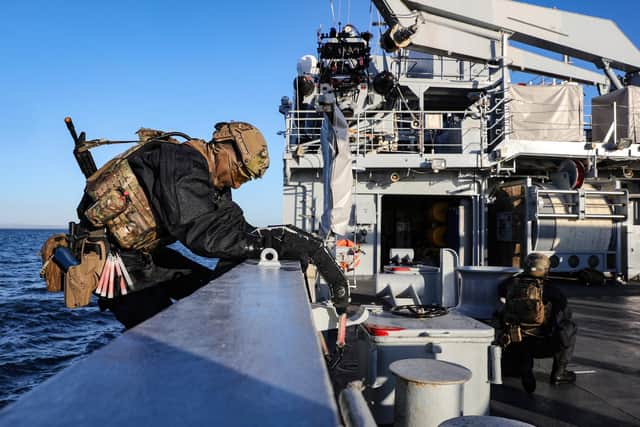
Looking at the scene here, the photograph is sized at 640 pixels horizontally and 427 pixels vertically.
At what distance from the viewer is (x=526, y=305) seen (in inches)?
151

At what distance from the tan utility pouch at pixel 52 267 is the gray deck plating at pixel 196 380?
92.2 inches

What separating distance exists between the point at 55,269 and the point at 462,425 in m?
2.76

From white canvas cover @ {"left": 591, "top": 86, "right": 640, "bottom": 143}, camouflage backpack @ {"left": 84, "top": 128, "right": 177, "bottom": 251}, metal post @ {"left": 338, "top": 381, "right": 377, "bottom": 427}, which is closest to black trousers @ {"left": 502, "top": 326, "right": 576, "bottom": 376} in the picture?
camouflage backpack @ {"left": 84, "top": 128, "right": 177, "bottom": 251}

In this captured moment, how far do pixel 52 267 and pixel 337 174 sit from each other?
125 inches

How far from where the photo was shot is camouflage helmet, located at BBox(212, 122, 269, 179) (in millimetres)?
2918

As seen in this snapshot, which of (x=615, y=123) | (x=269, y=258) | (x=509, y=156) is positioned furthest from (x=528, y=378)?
(x=615, y=123)

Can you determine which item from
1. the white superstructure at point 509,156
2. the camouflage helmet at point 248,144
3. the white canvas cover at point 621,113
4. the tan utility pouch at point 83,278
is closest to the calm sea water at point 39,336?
the tan utility pouch at point 83,278

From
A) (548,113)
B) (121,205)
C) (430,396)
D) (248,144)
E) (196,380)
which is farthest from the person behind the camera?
(548,113)

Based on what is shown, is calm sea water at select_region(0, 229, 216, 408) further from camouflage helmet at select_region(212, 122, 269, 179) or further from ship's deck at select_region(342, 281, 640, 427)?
ship's deck at select_region(342, 281, 640, 427)

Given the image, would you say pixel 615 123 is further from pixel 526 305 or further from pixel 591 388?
pixel 526 305

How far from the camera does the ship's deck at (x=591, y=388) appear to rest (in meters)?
3.34

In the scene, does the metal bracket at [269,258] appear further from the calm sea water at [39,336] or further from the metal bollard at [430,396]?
the calm sea water at [39,336]

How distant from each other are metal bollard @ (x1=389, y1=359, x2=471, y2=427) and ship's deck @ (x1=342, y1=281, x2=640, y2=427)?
57.6 inches

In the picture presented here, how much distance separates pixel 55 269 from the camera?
3010mm
